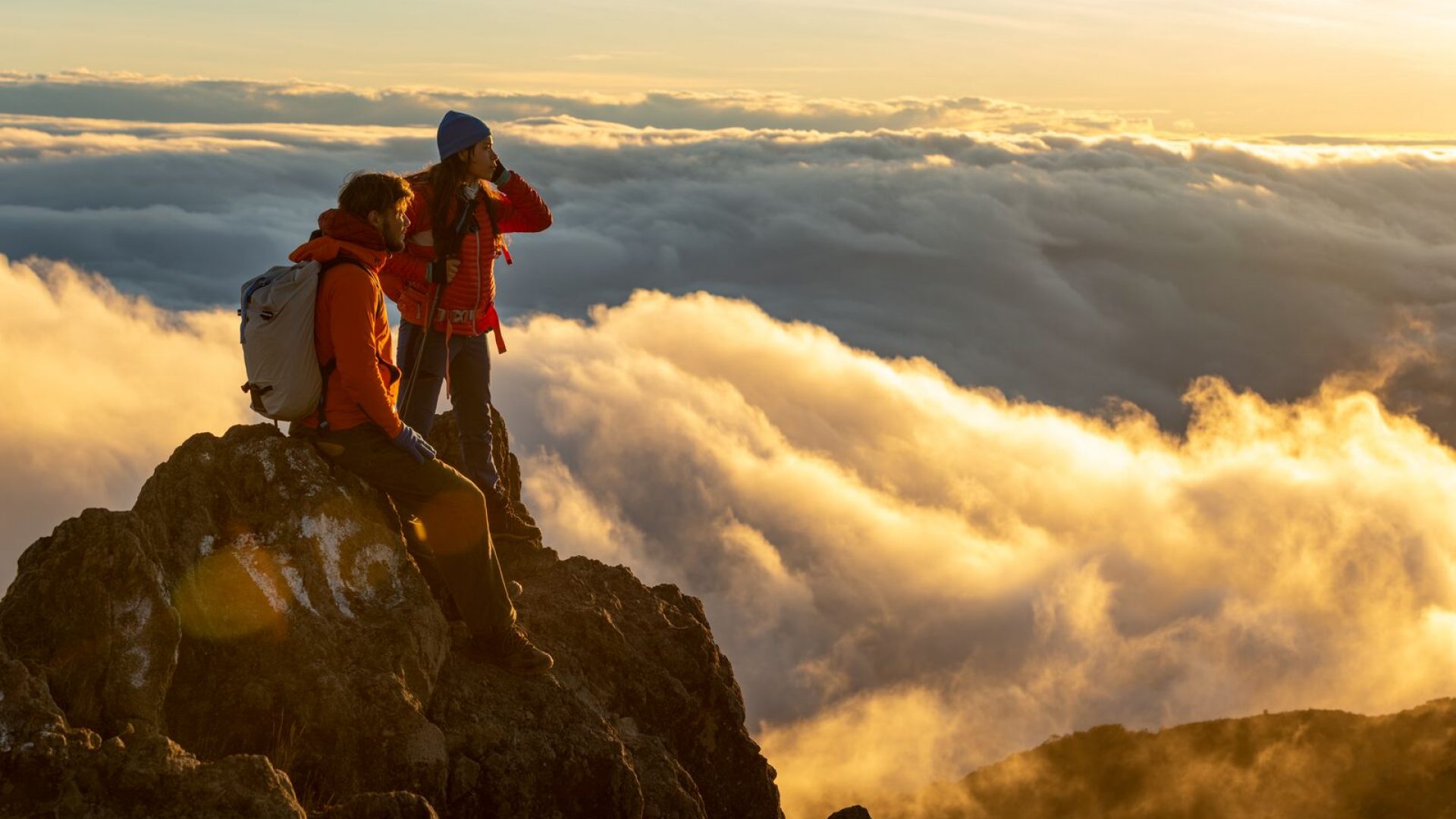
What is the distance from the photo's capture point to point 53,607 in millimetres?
6844

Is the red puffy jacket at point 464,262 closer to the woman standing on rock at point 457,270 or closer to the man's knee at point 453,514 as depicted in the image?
the woman standing on rock at point 457,270

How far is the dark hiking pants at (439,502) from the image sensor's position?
25.2 feet

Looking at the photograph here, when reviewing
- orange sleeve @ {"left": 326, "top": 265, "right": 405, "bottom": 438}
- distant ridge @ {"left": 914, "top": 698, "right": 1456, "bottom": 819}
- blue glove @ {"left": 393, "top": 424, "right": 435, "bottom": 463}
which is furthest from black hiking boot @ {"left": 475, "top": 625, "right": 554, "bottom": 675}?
distant ridge @ {"left": 914, "top": 698, "right": 1456, "bottom": 819}

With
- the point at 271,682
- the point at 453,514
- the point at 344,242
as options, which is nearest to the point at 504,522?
the point at 453,514

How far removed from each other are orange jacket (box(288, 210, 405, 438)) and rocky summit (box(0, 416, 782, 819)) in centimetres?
109

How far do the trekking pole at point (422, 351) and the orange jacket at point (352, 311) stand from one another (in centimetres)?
183

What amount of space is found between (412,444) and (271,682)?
1.64m

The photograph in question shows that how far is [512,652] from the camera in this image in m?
8.74

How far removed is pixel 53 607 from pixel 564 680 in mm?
3729

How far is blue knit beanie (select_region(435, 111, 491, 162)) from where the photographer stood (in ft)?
29.2

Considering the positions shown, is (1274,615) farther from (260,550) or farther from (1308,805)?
(260,550)

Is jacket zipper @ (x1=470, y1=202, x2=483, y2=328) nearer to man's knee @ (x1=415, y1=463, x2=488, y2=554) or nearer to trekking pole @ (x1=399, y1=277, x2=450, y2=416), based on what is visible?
trekking pole @ (x1=399, y1=277, x2=450, y2=416)

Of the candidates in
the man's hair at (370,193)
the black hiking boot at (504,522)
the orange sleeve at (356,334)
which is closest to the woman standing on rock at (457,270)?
the black hiking boot at (504,522)

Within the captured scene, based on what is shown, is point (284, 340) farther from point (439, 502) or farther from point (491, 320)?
point (491, 320)
